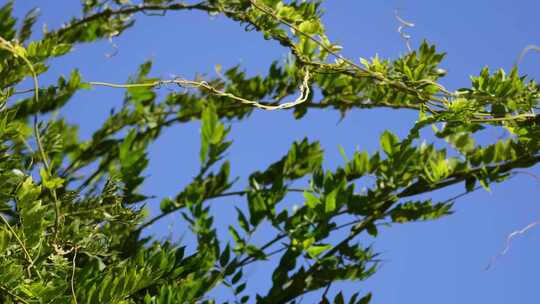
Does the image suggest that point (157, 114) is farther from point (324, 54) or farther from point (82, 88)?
point (324, 54)

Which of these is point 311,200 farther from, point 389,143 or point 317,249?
point 389,143

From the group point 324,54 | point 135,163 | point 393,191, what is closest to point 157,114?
point 135,163

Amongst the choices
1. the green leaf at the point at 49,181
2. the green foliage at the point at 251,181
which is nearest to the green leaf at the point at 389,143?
the green foliage at the point at 251,181

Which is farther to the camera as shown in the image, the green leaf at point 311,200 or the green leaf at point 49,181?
the green leaf at point 311,200

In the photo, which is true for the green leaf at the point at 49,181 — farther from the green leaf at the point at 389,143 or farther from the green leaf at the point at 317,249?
the green leaf at the point at 389,143

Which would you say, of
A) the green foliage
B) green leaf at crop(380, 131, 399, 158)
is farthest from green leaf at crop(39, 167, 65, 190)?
green leaf at crop(380, 131, 399, 158)

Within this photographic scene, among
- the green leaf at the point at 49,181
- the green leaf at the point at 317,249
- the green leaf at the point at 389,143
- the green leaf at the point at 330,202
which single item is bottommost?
the green leaf at the point at 49,181

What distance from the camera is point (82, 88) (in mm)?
2838

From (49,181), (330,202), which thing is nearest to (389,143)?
(330,202)

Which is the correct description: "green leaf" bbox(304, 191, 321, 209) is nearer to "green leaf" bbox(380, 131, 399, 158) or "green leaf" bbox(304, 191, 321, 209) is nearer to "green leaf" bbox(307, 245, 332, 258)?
"green leaf" bbox(307, 245, 332, 258)

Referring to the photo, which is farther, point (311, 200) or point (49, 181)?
point (311, 200)

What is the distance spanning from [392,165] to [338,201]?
7.5 inches

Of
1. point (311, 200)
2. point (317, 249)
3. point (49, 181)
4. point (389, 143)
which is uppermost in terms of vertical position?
point (389, 143)

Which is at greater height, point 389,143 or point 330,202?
point 389,143
